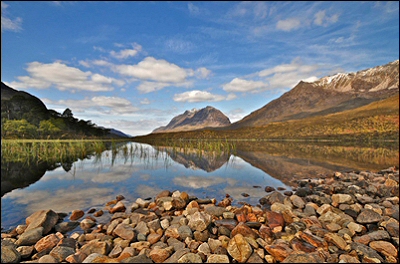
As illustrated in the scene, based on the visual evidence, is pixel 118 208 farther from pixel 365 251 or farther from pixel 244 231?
pixel 365 251

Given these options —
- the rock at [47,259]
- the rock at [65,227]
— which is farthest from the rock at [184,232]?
the rock at [65,227]

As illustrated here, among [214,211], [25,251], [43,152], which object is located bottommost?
[25,251]

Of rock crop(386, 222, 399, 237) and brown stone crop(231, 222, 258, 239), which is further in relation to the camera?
rock crop(386, 222, 399, 237)

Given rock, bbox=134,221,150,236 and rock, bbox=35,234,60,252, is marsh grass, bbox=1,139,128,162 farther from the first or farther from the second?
rock, bbox=134,221,150,236

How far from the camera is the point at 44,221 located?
20.4 ft

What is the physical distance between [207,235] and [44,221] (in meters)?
4.80

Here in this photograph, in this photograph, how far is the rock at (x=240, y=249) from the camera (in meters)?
4.78

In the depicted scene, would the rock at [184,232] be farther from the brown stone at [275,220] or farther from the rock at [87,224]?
the rock at [87,224]

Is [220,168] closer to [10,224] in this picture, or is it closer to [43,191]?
[43,191]

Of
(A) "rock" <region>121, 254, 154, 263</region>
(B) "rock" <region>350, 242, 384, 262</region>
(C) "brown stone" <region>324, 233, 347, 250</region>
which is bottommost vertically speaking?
(B) "rock" <region>350, 242, 384, 262</region>

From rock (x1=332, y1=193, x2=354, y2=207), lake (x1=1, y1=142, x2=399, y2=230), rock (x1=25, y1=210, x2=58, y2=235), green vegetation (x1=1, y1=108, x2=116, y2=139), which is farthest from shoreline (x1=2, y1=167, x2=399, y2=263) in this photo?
green vegetation (x1=1, y1=108, x2=116, y2=139)

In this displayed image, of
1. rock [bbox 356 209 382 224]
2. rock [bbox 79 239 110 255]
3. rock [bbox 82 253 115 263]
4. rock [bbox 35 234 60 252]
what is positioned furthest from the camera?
rock [bbox 356 209 382 224]

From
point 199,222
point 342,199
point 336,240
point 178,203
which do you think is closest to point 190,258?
point 199,222

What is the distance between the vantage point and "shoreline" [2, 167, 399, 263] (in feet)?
15.7
